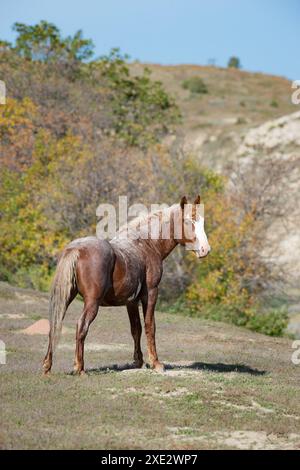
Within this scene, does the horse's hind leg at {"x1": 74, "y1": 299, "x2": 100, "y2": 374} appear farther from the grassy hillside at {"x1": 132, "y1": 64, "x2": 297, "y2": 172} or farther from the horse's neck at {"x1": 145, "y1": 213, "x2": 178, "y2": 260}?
the grassy hillside at {"x1": 132, "y1": 64, "x2": 297, "y2": 172}

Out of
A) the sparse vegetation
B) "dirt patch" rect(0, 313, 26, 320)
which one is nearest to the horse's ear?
"dirt patch" rect(0, 313, 26, 320)

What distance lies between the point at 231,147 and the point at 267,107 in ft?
76.5

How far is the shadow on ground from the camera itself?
46.6 ft

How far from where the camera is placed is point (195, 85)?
98562 mm

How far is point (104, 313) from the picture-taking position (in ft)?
82.2

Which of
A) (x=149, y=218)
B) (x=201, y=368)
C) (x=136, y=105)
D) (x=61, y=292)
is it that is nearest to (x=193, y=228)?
(x=149, y=218)

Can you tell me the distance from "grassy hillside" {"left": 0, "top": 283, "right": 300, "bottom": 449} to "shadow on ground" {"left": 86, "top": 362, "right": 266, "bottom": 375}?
1.0 inches

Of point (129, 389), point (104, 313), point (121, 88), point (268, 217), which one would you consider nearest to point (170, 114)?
point (121, 88)

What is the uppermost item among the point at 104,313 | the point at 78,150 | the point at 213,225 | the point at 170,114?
the point at 170,114

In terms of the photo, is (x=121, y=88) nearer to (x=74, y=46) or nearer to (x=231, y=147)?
(x=74, y=46)

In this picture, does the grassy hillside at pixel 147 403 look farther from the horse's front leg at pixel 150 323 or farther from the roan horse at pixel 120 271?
the roan horse at pixel 120 271

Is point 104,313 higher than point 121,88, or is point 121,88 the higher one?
point 121,88

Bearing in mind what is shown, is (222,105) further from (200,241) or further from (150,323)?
(150,323)
